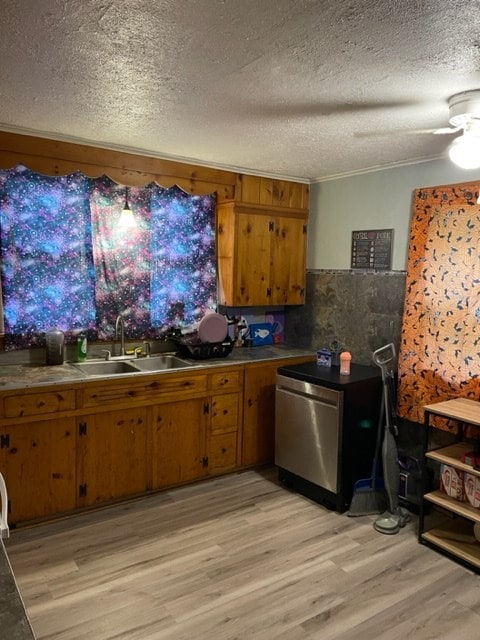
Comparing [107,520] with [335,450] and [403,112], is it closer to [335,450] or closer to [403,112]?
[335,450]

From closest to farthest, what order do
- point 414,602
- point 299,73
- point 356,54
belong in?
point 356,54 < point 299,73 < point 414,602

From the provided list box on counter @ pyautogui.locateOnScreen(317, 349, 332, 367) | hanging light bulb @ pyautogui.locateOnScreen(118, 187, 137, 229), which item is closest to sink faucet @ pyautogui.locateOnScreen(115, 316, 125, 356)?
hanging light bulb @ pyautogui.locateOnScreen(118, 187, 137, 229)

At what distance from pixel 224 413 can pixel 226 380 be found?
0.82 ft

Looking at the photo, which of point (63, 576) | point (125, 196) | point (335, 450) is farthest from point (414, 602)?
point (125, 196)

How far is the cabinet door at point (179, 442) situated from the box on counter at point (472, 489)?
1737 mm

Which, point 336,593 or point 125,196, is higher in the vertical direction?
point 125,196

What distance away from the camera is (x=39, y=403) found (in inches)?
110

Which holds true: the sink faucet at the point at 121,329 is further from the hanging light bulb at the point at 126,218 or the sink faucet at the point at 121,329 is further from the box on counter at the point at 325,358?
the box on counter at the point at 325,358

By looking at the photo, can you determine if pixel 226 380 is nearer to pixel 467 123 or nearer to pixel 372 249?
pixel 372 249

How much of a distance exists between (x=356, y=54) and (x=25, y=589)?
2781 millimetres

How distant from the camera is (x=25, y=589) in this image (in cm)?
234

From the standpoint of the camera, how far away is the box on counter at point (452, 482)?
2.71 m

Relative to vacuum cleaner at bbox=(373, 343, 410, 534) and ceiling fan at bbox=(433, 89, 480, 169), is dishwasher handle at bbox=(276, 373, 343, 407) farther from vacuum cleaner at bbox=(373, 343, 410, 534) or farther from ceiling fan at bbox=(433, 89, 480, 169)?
ceiling fan at bbox=(433, 89, 480, 169)

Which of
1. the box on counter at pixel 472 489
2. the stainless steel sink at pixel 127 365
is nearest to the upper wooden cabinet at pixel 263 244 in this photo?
the stainless steel sink at pixel 127 365
